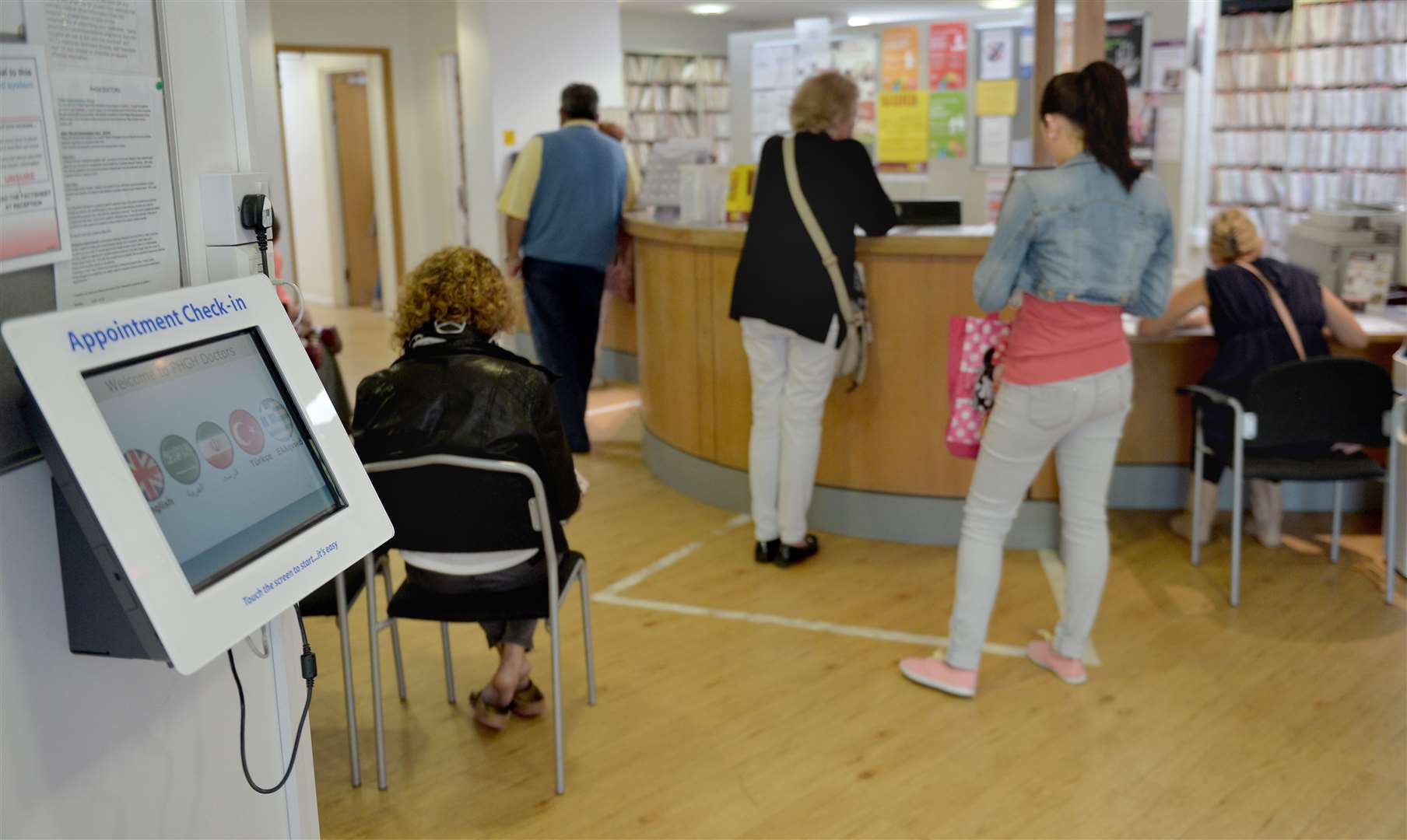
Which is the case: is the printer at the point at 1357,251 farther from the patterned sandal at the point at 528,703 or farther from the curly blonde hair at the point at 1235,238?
the patterned sandal at the point at 528,703

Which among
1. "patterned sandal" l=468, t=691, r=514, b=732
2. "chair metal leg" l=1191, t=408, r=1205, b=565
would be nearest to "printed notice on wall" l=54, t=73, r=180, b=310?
"patterned sandal" l=468, t=691, r=514, b=732

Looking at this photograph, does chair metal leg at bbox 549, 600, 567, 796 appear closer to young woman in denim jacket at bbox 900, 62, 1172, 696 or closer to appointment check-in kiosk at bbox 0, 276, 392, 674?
appointment check-in kiosk at bbox 0, 276, 392, 674

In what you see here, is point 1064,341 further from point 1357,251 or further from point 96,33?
point 1357,251

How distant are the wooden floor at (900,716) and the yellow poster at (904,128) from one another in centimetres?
397

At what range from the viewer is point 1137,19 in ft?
22.2

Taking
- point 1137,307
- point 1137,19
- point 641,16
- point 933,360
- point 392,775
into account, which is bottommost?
point 392,775

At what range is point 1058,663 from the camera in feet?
11.0

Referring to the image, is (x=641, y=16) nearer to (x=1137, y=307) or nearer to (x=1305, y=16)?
(x=1305, y=16)

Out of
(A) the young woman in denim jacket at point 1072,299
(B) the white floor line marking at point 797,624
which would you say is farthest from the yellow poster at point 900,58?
(A) the young woman in denim jacket at point 1072,299

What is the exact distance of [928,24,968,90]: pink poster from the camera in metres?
7.54

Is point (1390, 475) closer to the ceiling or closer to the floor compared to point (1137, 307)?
closer to the floor

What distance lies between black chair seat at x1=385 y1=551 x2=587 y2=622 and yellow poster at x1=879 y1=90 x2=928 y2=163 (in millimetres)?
5507

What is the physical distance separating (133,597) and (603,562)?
291 cm

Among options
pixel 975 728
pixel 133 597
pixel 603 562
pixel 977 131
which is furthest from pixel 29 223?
pixel 977 131
